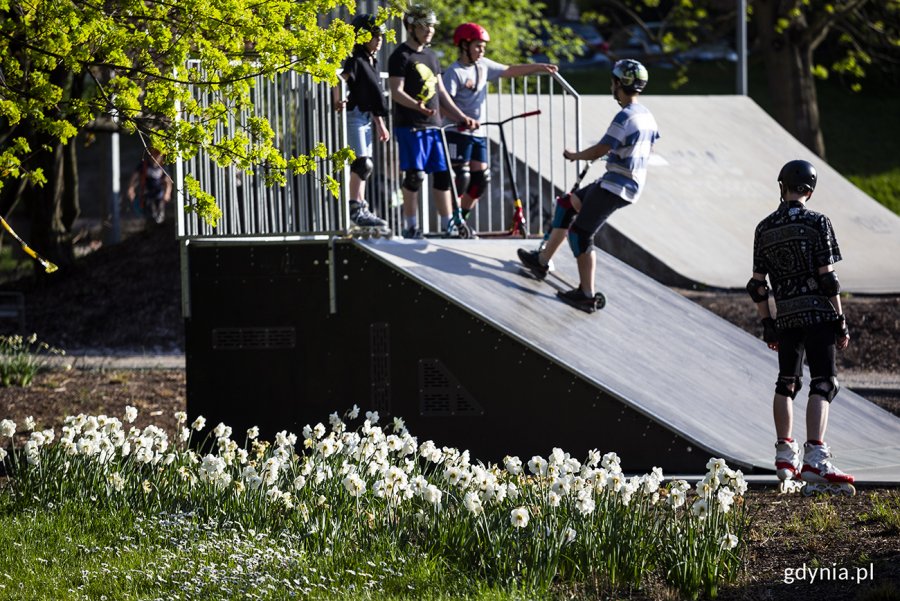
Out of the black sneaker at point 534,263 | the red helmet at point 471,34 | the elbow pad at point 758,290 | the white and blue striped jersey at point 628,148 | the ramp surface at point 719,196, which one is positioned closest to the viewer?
the elbow pad at point 758,290

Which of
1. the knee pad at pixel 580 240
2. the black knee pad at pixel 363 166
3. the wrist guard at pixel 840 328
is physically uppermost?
the black knee pad at pixel 363 166

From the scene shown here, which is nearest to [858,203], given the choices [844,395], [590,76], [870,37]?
[870,37]

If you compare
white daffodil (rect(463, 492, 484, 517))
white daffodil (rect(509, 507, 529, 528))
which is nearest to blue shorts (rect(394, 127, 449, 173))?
white daffodil (rect(463, 492, 484, 517))

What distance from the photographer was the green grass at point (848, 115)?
3162cm

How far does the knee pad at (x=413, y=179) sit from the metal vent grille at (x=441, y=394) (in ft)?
7.52

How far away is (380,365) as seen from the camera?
29.0 ft

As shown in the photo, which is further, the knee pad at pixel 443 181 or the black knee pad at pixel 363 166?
the knee pad at pixel 443 181

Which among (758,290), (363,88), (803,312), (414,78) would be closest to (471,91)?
(414,78)

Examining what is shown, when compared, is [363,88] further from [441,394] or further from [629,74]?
[441,394]

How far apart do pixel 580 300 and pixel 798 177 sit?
254 centimetres

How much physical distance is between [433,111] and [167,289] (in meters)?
9.75

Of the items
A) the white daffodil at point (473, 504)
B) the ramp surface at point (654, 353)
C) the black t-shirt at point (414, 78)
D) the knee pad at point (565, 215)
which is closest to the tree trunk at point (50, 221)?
the black t-shirt at point (414, 78)

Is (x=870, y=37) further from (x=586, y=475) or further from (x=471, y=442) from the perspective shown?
(x=586, y=475)

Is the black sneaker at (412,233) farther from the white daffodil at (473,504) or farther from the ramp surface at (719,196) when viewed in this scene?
the ramp surface at (719,196)
